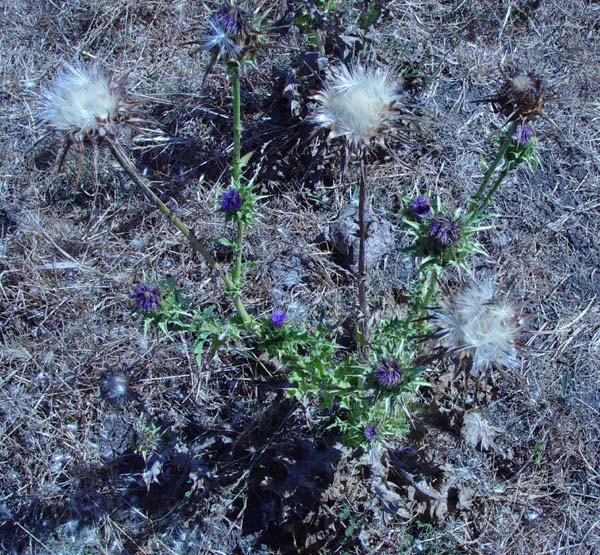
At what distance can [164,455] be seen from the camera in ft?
12.2

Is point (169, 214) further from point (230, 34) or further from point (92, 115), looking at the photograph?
point (230, 34)

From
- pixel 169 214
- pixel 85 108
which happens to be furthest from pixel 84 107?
pixel 169 214

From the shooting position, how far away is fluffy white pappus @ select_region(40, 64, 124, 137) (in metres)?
2.79

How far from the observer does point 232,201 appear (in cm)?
315

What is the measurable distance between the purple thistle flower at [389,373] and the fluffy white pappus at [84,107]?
1617mm

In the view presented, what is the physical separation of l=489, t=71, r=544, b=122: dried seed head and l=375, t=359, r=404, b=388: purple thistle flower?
3.95 ft

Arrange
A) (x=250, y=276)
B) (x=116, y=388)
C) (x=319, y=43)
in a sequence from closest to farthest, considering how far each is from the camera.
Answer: (x=116, y=388) < (x=250, y=276) < (x=319, y=43)

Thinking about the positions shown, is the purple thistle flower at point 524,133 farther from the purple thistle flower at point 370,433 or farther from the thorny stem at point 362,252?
the purple thistle flower at point 370,433

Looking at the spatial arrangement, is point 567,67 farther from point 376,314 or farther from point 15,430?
point 15,430

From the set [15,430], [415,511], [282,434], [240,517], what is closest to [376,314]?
[282,434]

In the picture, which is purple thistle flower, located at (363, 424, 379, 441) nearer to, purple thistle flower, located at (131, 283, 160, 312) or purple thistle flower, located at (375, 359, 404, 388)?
purple thistle flower, located at (375, 359, 404, 388)

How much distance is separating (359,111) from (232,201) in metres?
0.74

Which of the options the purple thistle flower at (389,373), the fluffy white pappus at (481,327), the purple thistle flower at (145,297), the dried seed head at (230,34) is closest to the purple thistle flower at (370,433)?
the purple thistle flower at (389,373)

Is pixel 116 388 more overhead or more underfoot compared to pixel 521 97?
more underfoot
